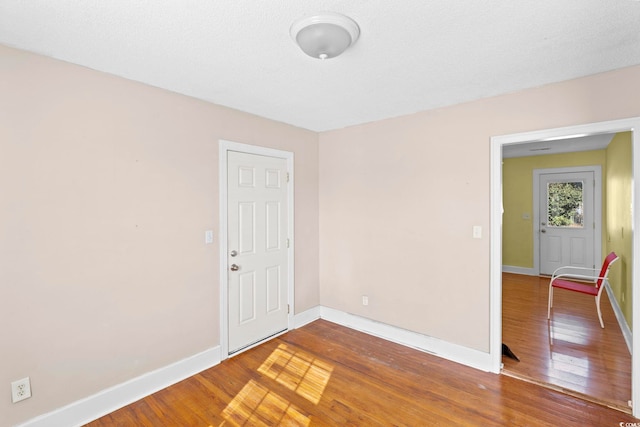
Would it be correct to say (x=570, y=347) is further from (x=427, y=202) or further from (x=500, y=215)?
(x=427, y=202)

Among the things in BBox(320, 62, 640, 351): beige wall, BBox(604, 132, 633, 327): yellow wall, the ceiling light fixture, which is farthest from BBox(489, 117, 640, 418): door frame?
the ceiling light fixture

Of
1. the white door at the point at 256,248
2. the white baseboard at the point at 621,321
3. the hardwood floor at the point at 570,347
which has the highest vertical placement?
the white door at the point at 256,248

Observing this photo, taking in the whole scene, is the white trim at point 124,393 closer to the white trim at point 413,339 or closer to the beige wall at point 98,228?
the beige wall at point 98,228

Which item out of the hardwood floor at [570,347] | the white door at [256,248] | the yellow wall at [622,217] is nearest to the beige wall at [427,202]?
the hardwood floor at [570,347]

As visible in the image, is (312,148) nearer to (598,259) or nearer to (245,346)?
(245,346)

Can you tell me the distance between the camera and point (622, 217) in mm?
3527

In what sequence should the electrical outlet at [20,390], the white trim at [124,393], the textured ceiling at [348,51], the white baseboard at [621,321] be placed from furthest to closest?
the white baseboard at [621,321]
the white trim at [124,393]
the electrical outlet at [20,390]
the textured ceiling at [348,51]

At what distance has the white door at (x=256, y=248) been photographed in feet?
9.67

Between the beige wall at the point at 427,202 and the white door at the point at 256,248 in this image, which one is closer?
the beige wall at the point at 427,202

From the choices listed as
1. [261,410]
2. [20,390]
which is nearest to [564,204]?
[261,410]

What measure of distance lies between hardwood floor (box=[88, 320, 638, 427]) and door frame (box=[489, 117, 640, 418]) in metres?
0.25

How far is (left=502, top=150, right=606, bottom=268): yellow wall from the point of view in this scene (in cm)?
596

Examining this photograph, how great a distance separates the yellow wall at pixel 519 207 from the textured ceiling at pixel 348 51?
14.3 feet

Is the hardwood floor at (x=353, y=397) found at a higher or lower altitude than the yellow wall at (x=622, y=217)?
lower
